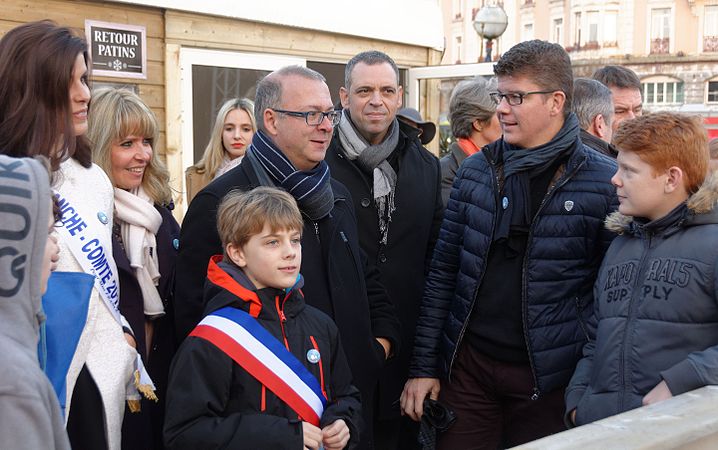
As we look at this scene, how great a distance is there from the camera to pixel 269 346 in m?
2.57

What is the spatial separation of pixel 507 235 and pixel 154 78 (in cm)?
412

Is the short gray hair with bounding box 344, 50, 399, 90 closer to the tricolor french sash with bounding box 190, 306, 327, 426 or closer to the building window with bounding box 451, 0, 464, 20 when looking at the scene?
the tricolor french sash with bounding box 190, 306, 327, 426

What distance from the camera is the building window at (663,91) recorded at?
4610 cm

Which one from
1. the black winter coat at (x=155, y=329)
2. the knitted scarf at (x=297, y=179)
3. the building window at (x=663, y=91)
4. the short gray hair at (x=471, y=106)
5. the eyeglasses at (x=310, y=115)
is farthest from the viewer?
the building window at (x=663, y=91)

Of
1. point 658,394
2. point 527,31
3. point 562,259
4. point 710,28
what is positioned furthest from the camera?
point 527,31

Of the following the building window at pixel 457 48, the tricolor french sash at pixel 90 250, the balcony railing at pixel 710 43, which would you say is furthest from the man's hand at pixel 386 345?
the building window at pixel 457 48

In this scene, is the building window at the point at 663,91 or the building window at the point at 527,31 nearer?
the building window at the point at 663,91

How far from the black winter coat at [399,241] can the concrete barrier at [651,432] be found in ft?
7.16

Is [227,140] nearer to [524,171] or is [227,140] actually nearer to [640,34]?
[524,171]

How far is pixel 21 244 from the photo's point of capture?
1.67 m

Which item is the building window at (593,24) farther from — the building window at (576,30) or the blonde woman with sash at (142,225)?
the blonde woman with sash at (142,225)

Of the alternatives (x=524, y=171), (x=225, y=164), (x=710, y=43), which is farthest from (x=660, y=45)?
(x=524, y=171)

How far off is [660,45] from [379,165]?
52.5 meters

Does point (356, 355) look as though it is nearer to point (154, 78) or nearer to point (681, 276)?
point (681, 276)
